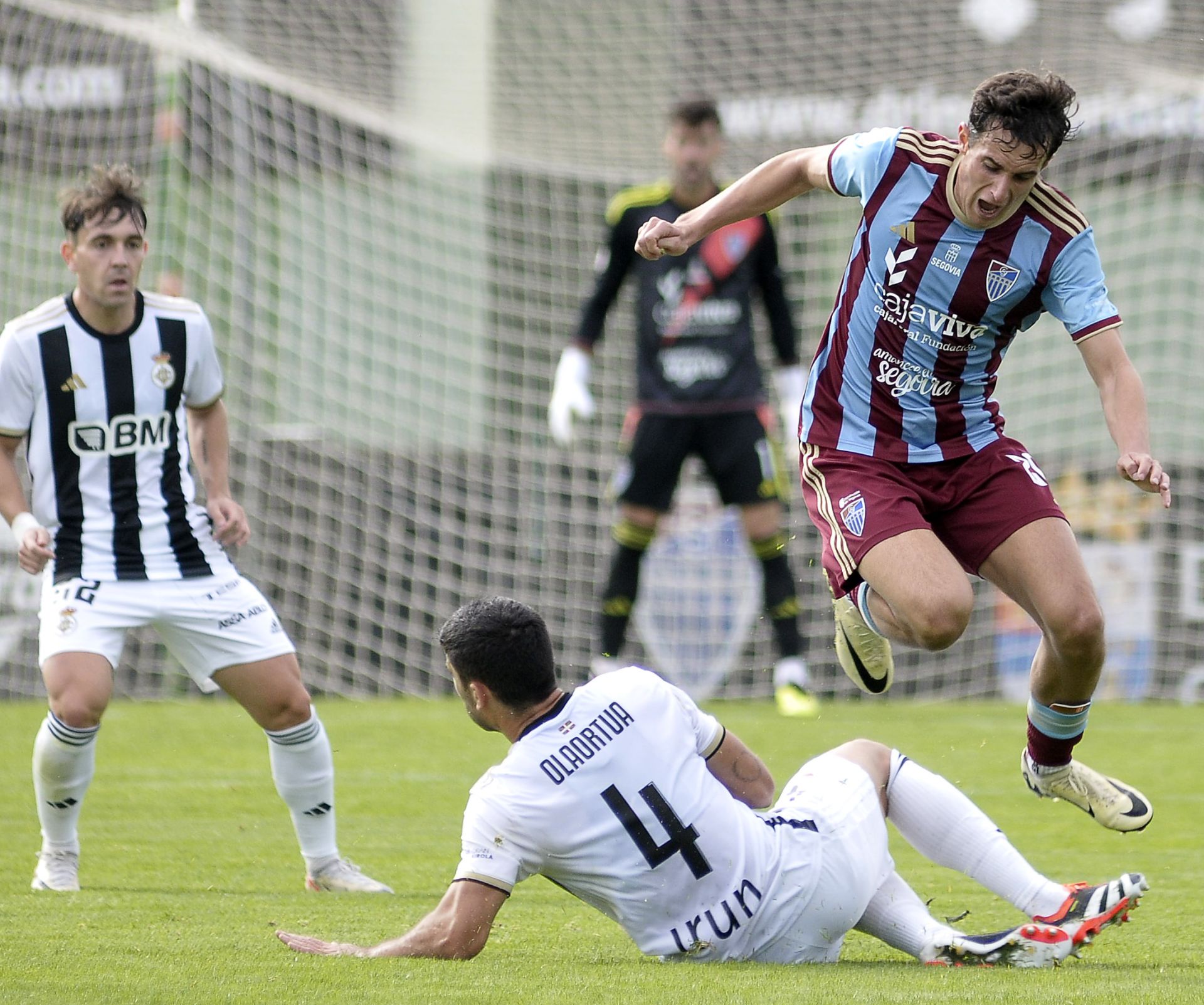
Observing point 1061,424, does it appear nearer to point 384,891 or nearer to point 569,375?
point 569,375

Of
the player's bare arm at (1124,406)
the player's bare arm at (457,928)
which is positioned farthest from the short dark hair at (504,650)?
the player's bare arm at (1124,406)

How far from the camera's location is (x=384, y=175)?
11773 mm

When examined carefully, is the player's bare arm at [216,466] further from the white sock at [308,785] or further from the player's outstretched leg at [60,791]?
the player's outstretched leg at [60,791]

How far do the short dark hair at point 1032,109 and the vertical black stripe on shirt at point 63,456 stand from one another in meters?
2.83

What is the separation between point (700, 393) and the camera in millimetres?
8789

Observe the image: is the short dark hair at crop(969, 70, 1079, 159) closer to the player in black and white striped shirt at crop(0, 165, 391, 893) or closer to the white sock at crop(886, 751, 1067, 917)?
the white sock at crop(886, 751, 1067, 917)

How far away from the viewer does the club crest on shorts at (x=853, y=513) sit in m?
4.76

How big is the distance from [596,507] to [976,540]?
6548mm

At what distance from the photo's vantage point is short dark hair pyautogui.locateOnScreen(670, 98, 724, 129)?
8.24m

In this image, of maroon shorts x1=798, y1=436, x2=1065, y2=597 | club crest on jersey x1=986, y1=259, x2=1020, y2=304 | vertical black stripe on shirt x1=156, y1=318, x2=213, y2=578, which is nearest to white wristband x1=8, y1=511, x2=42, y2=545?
vertical black stripe on shirt x1=156, y1=318, x2=213, y2=578

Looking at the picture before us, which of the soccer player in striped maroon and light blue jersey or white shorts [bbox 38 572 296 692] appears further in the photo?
white shorts [bbox 38 572 296 692]

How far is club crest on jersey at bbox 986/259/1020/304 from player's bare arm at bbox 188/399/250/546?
2.38 m

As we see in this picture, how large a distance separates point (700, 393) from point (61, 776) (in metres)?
4.44

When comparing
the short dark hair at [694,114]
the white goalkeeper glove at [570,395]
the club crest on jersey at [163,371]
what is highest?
the short dark hair at [694,114]
